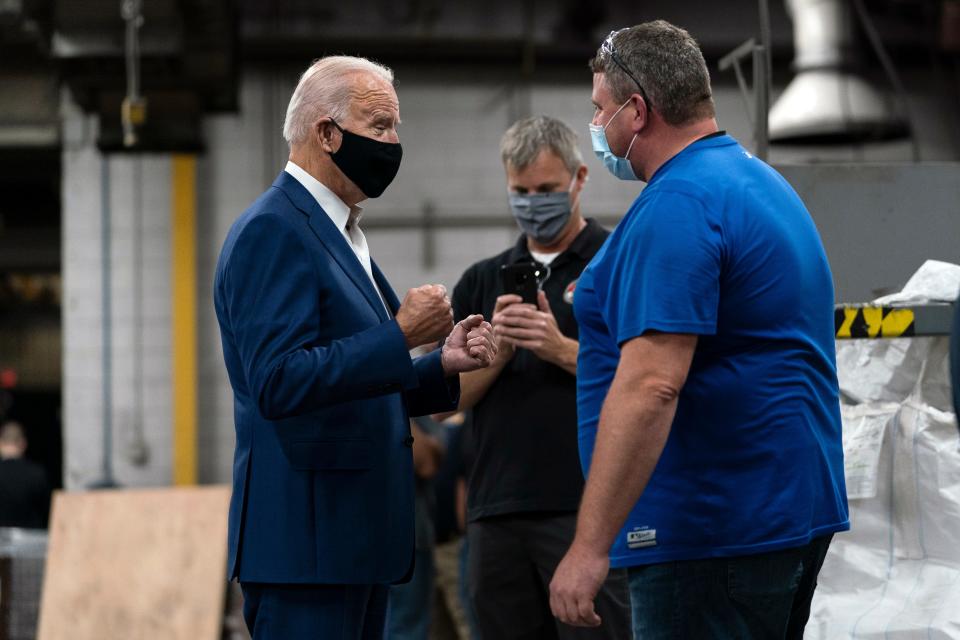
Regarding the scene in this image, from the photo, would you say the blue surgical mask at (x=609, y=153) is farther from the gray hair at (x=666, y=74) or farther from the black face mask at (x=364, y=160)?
the black face mask at (x=364, y=160)

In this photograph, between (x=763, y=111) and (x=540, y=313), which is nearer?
(x=540, y=313)

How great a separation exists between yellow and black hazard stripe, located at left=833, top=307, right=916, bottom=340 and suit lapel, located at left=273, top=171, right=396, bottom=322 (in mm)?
1063

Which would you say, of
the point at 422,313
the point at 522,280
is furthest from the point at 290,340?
the point at 522,280

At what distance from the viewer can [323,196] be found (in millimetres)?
2182

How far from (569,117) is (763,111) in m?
5.58

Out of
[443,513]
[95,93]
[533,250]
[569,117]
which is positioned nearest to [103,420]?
[95,93]

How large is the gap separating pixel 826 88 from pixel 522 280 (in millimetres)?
5012

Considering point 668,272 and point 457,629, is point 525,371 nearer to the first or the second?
point 668,272

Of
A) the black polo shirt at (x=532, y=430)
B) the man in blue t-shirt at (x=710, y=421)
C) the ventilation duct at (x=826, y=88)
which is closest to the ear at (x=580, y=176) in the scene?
the black polo shirt at (x=532, y=430)

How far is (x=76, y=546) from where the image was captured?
597 cm

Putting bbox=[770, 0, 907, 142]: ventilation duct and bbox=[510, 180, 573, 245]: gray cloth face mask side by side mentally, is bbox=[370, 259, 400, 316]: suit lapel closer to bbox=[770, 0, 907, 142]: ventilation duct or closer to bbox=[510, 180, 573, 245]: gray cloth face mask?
bbox=[510, 180, 573, 245]: gray cloth face mask

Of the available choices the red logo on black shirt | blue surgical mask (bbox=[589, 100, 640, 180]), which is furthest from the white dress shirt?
the red logo on black shirt

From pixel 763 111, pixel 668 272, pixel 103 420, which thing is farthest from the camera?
pixel 103 420

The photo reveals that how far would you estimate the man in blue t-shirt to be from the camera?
1.87 meters
